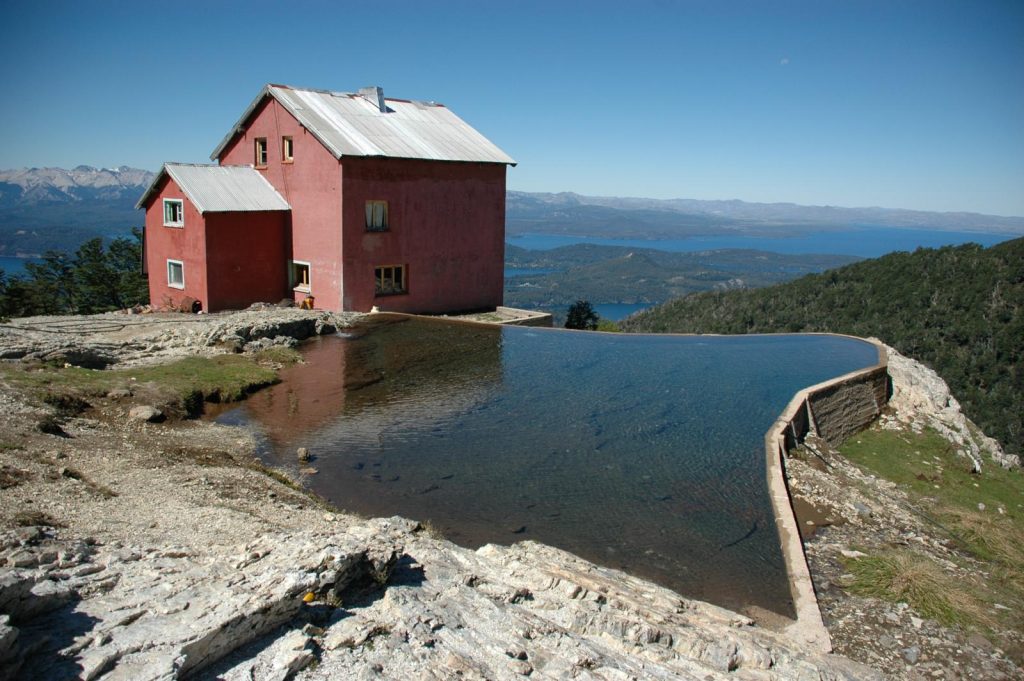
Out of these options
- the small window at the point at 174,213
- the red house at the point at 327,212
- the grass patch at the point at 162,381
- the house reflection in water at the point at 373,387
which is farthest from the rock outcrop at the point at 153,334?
the small window at the point at 174,213

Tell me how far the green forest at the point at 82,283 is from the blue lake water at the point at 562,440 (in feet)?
111

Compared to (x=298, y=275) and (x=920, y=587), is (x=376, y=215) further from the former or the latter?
(x=920, y=587)

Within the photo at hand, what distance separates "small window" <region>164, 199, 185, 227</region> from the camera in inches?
934

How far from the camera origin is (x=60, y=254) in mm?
49906

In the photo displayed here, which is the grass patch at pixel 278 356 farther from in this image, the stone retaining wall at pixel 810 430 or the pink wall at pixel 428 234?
the stone retaining wall at pixel 810 430

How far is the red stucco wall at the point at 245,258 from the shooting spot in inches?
A: 915

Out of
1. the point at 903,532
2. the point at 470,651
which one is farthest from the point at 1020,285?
the point at 470,651

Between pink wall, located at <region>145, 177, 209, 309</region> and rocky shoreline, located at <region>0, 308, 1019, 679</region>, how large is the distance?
13.9 meters

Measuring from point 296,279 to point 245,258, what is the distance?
1918 millimetres

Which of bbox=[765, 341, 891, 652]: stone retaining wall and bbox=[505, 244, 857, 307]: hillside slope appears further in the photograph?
bbox=[505, 244, 857, 307]: hillside slope

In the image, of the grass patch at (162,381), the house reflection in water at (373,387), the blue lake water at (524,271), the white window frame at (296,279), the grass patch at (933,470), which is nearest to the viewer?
the grass patch at (162,381)

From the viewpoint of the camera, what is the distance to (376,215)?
24375mm

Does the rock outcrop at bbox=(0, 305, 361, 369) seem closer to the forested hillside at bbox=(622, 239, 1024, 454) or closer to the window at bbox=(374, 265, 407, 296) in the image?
the window at bbox=(374, 265, 407, 296)

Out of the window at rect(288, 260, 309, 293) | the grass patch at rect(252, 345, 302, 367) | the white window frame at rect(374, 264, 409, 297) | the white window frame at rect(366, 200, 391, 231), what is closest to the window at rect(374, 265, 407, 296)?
the white window frame at rect(374, 264, 409, 297)
